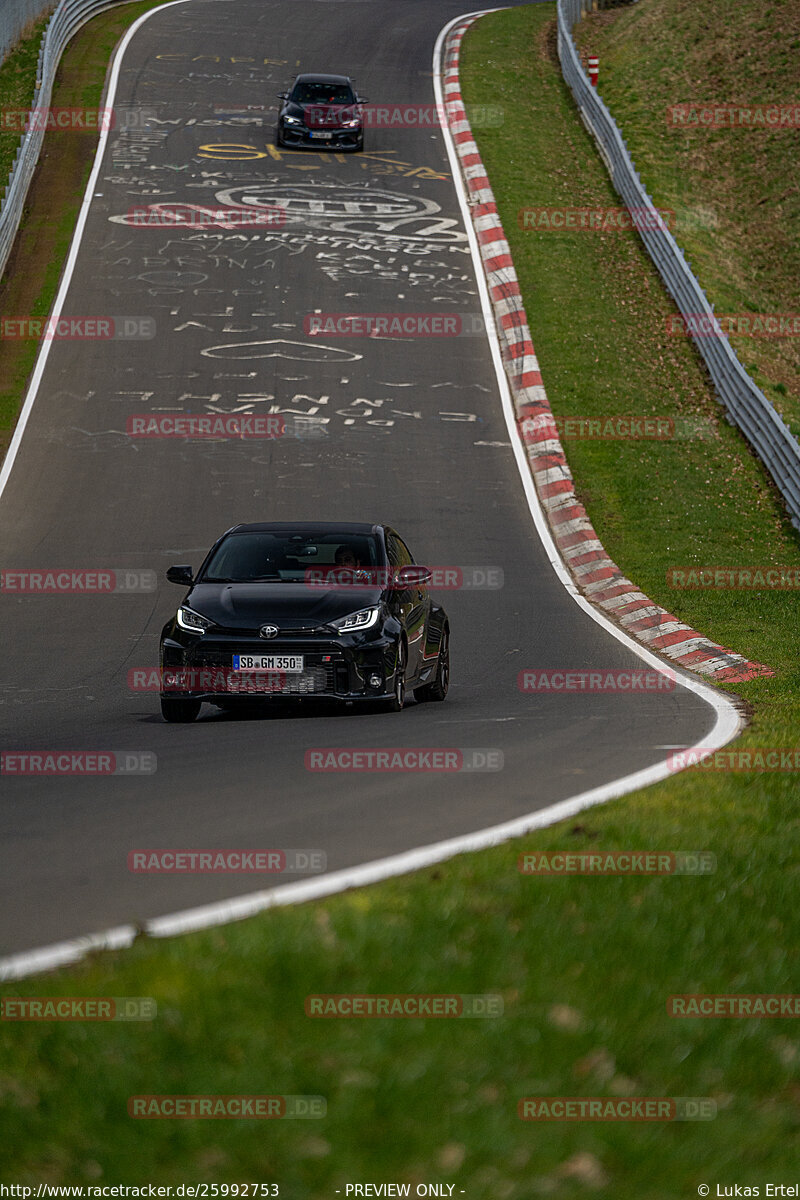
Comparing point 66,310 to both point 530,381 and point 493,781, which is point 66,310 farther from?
point 493,781

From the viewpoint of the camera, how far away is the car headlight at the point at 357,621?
1130 centimetres

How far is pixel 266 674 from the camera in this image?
36.5 ft

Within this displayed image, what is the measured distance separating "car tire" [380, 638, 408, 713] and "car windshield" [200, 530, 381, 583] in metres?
1.16

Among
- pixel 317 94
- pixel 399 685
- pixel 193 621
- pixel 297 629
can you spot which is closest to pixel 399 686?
pixel 399 685

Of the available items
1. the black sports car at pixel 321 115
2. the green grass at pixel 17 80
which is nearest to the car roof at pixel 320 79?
the black sports car at pixel 321 115

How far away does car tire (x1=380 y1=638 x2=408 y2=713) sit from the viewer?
11.5 metres

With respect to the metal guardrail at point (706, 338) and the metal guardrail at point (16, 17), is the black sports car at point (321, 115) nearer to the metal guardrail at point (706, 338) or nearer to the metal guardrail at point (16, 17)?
the metal guardrail at point (706, 338)

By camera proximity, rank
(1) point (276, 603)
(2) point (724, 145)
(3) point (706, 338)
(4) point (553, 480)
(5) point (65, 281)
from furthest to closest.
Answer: (2) point (724, 145) < (5) point (65, 281) < (3) point (706, 338) < (4) point (553, 480) < (1) point (276, 603)

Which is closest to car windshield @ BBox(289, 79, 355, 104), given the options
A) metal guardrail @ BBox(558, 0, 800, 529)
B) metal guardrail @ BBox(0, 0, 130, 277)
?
metal guardrail @ BBox(0, 0, 130, 277)

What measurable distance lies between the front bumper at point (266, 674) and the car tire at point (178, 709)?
0.18 feet

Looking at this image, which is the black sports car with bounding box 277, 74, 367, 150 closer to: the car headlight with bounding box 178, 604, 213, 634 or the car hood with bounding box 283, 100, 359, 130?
the car hood with bounding box 283, 100, 359, 130

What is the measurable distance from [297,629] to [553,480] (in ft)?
41.2

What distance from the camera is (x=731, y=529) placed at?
2156cm

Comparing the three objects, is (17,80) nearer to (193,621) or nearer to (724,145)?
(724,145)
